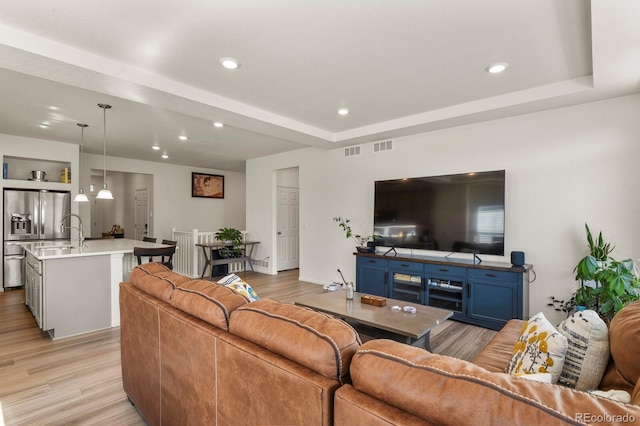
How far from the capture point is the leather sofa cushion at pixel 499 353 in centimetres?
171

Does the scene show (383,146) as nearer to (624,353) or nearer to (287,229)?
(287,229)

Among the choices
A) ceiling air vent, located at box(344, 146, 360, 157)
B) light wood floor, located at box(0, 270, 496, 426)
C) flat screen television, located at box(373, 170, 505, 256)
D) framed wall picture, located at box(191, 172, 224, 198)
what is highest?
ceiling air vent, located at box(344, 146, 360, 157)

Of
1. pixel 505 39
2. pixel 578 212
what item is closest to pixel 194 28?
pixel 505 39

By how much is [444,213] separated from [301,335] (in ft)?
11.8

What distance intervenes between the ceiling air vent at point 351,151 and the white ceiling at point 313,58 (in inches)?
40.0

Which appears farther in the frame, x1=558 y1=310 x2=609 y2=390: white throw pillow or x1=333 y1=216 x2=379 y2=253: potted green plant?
x1=333 y1=216 x2=379 y2=253: potted green plant

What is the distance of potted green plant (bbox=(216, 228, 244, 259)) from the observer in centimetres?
666

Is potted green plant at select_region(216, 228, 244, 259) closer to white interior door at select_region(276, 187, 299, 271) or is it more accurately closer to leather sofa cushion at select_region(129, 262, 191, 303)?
white interior door at select_region(276, 187, 299, 271)

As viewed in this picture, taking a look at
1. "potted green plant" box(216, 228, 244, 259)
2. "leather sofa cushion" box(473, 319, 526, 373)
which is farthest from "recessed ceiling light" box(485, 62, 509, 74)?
"potted green plant" box(216, 228, 244, 259)

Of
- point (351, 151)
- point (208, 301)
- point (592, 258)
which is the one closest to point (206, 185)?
point (351, 151)

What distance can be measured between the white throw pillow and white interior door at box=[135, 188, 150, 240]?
859 centimetres

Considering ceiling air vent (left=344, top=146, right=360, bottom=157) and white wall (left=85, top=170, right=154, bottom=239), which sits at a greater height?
ceiling air vent (left=344, top=146, right=360, bottom=157)

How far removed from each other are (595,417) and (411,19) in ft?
7.55

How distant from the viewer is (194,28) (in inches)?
89.4
